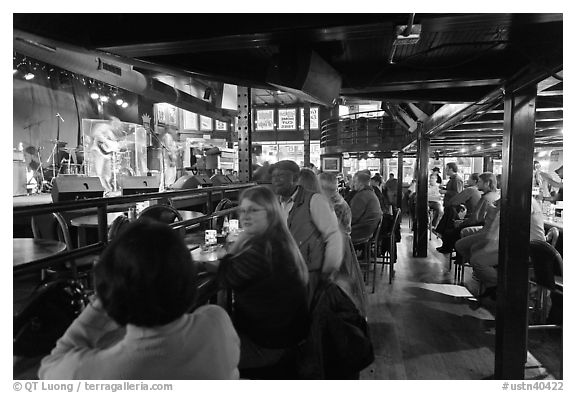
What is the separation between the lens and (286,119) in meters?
17.9

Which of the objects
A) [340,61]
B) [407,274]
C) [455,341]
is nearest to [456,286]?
[407,274]

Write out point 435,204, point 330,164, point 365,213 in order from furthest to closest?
1. point 330,164
2. point 435,204
3. point 365,213

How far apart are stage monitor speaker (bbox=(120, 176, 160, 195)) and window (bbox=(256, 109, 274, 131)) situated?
1450 centimetres

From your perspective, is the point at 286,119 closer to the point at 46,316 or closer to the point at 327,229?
the point at 327,229

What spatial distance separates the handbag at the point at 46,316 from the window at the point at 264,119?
17.4 m

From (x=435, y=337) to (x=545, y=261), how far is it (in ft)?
3.18

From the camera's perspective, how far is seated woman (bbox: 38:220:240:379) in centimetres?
82

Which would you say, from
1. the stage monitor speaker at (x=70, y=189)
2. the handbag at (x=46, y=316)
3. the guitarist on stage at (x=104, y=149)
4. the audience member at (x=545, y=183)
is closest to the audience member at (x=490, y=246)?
the audience member at (x=545, y=183)

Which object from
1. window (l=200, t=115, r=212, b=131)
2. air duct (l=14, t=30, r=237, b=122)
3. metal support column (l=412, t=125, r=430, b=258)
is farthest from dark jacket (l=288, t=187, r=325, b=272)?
window (l=200, t=115, r=212, b=131)

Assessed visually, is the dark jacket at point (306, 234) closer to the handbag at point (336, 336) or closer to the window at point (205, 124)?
the handbag at point (336, 336)

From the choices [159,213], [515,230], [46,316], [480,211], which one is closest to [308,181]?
[159,213]

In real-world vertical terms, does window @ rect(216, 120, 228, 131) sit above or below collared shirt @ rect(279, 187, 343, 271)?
above

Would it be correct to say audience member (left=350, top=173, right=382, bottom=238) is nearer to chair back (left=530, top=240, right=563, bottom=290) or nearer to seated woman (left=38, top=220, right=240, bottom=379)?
chair back (left=530, top=240, right=563, bottom=290)

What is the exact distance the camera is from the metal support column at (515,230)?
213 centimetres
